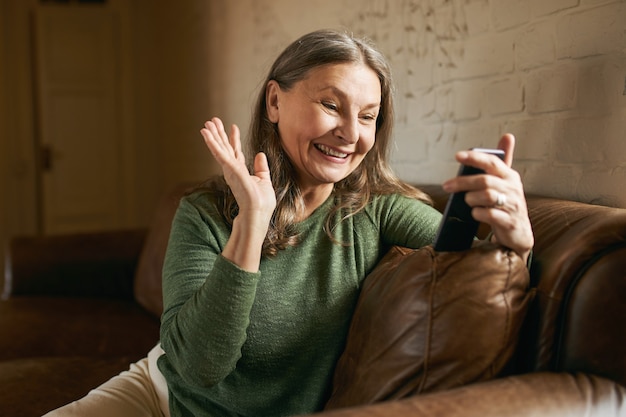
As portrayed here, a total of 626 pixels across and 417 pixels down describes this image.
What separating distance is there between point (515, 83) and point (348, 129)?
469 mm

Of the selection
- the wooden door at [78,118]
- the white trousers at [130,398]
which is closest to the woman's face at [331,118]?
the white trousers at [130,398]

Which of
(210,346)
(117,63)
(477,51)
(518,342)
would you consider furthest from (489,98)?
(117,63)

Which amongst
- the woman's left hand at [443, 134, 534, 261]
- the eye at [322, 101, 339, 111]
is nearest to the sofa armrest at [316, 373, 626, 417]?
the woman's left hand at [443, 134, 534, 261]

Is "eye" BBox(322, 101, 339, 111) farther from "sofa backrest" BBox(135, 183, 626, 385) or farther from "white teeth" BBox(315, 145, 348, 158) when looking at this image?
"sofa backrest" BBox(135, 183, 626, 385)

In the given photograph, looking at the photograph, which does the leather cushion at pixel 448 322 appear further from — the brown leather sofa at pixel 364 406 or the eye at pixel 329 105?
the eye at pixel 329 105

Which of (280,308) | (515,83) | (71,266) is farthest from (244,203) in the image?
(71,266)

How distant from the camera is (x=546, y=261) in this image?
101 centimetres

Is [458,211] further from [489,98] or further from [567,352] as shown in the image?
[489,98]

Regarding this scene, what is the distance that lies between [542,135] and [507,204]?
52cm

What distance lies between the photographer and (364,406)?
2.61 feet

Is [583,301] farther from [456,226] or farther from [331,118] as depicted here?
[331,118]

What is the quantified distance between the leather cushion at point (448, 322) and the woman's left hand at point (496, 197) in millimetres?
32

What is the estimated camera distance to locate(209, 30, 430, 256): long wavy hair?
50.9 inches

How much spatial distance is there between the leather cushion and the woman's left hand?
1.3 inches
